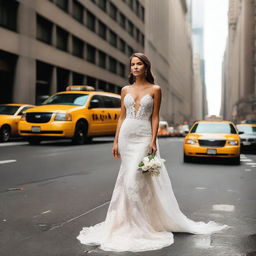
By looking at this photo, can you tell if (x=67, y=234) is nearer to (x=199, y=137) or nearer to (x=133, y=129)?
(x=133, y=129)

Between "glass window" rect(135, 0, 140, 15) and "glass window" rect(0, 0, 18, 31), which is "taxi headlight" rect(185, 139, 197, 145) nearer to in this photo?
"glass window" rect(0, 0, 18, 31)

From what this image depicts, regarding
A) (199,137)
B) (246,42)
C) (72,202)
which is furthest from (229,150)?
(246,42)

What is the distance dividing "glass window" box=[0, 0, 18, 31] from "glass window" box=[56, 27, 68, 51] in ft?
21.2

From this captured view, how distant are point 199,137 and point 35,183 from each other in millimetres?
6517

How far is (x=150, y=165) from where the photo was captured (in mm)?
4148

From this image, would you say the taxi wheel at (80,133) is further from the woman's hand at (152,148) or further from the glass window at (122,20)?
the glass window at (122,20)

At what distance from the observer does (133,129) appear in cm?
440

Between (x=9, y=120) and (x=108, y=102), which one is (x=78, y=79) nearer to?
(x=108, y=102)

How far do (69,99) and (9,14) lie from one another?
41.7ft

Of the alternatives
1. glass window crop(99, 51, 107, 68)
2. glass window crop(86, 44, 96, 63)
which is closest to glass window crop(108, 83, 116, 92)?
glass window crop(99, 51, 107, 68)

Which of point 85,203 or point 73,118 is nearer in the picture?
point 85,203

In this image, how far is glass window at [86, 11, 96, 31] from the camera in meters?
41.6

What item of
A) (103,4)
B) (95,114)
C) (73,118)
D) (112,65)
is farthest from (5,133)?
(112,65)

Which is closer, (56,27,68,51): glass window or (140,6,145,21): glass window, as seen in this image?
(56,27,68,51): glass window
